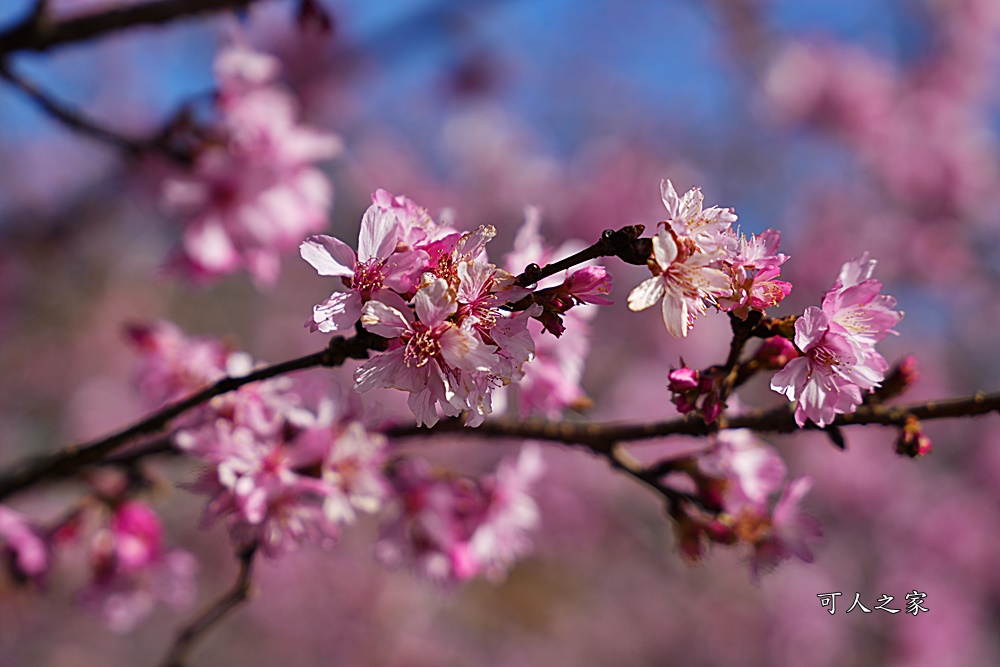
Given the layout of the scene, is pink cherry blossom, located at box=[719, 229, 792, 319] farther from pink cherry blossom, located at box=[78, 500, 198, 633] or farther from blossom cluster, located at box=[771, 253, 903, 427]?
pink cherry blossom, located at box=[78, 500, 198, 633]

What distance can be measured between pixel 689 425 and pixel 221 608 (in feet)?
2.84

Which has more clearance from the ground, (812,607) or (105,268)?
(812,607)

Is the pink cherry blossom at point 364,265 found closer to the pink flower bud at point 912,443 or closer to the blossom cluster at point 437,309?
the blossom cluster at point 437,309

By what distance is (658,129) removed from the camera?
31.0 feet

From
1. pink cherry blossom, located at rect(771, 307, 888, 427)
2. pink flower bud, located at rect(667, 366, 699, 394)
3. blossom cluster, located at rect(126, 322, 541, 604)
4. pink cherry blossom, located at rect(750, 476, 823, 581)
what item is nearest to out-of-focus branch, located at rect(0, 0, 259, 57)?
blossom cluster, located at rect(126, 322, 541, 604)

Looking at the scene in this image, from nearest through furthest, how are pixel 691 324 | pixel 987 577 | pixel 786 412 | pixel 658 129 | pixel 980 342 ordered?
1. pixel 691 324
2. pixel 786 412
3. pixel 987 577
4. pixel 980 342
5. pixel 658 129

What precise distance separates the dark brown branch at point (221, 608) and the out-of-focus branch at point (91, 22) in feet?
3.77

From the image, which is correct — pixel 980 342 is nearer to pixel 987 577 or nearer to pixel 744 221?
pixel 987 577

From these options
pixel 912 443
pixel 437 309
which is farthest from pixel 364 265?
pixel 912 443

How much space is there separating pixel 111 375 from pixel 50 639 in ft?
9.02

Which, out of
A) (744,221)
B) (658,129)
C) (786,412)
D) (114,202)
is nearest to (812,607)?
(786,412)

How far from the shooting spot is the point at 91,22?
1.65 meters

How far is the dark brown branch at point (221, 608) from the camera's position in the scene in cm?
128

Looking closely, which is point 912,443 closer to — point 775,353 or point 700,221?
point 775,353
